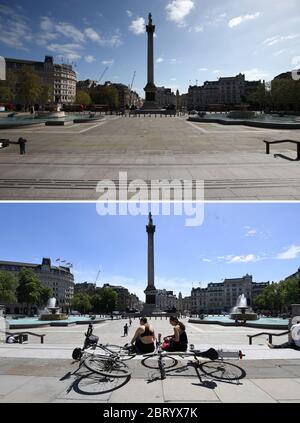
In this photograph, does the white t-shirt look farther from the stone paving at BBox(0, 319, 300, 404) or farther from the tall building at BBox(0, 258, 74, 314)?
the tall building at BBox(0, 258, 74, 314)

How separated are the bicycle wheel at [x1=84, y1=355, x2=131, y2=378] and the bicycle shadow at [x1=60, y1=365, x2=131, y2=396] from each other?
136mm

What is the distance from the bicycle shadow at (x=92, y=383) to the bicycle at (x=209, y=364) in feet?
2.57

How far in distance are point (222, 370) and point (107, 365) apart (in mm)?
1978

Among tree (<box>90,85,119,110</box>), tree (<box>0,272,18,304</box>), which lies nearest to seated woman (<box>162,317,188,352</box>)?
tree (<box>0,272,18,304</box>)

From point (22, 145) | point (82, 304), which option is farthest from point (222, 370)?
point (82, 304)

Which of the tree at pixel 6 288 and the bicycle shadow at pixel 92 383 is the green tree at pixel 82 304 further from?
the bicycle shadow at pixel 92 383

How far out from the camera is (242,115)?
60.4 meters

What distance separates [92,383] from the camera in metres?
6.41

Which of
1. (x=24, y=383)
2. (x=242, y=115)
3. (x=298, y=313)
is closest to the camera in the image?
(x=24, y=383)

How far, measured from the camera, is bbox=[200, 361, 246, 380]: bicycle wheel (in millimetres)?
6884

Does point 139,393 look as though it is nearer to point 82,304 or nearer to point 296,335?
point 296,335
